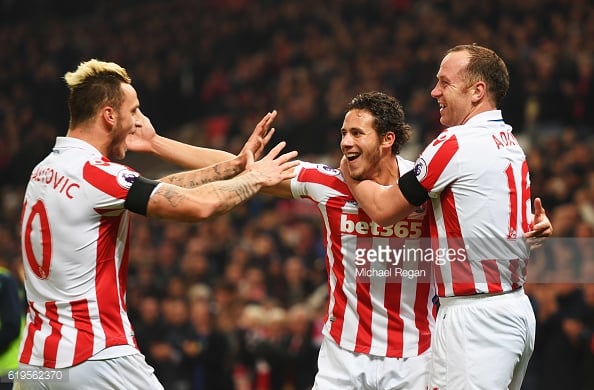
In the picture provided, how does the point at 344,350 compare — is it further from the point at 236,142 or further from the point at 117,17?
the point at 117,17

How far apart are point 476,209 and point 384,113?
87 centimetres

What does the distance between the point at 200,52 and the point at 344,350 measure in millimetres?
13571

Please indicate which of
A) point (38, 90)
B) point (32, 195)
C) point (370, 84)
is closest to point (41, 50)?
point (38, 90)

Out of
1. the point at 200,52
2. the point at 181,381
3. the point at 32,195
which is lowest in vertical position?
the point at 181,381

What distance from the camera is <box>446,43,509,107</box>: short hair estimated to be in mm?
5098

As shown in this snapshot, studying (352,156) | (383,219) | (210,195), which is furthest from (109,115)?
(383,219)

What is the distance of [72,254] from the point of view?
460 centimetres

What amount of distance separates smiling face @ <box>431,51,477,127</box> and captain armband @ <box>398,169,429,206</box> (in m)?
0.44

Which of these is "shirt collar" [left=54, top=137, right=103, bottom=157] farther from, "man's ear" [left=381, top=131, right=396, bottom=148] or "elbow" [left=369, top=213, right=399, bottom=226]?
"man's ear" [left=381, top=131, right=396, bottom=148]

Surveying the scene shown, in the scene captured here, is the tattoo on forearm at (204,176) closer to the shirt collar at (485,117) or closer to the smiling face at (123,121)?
the smiling face at (123,121)

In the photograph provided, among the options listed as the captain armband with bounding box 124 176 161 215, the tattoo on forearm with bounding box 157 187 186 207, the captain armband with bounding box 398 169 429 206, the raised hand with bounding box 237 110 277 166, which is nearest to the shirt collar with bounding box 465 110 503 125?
the captain armband with bounding box 398 169 429 206

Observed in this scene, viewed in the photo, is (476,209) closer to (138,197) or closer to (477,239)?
(477,239)

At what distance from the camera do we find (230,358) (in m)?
10.1

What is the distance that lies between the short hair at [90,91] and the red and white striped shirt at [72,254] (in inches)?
6.3
